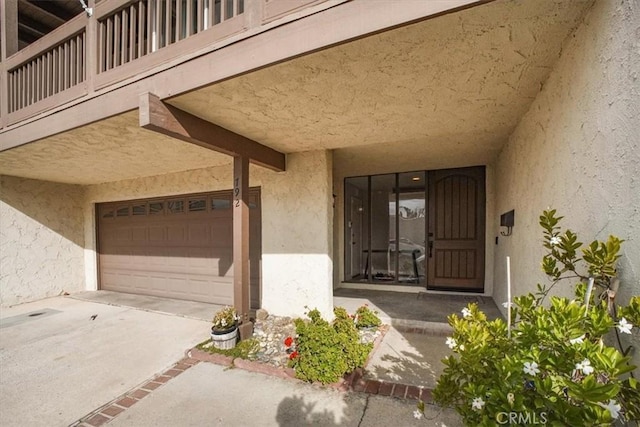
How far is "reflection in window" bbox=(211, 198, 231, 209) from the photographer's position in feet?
16.4

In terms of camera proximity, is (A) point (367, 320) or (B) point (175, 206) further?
(B) point (175, 206)

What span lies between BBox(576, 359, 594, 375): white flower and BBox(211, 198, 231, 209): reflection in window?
16.0 feet

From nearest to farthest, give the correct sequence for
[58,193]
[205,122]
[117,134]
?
[205,122], [117,134], [58,193]

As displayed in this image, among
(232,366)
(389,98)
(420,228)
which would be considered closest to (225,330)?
(232,366)

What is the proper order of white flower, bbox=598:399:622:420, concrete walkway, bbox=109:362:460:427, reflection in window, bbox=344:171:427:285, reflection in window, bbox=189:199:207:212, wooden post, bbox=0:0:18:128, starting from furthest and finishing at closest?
reflection in window, bbox=344:171:427:285 → reflection in window, bbox=189:199:207:212 → wooden post, bbox=0:0:18:128 → concrete walkway, bbox=109:362:460:427 → white flower, bbox=598:399:622:420

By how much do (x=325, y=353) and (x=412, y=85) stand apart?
248 centimetres

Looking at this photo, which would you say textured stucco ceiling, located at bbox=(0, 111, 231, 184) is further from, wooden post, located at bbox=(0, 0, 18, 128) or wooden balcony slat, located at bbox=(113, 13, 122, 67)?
wooden post, located at bbox=(0, 0, 18, 128)

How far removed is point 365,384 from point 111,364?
277 centimetres

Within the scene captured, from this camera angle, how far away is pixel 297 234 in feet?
13.7

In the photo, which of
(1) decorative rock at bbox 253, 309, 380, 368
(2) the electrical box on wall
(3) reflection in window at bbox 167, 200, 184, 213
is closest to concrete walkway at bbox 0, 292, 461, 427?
(1) decorative rock at bbox 253, 309, 380, 368

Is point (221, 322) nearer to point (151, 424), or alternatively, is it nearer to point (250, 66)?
point (151, 424)

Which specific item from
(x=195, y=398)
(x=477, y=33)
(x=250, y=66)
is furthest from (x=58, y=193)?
(x=477, y=33)

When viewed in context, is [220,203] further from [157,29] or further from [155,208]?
[157,29]

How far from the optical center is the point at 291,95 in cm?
238
